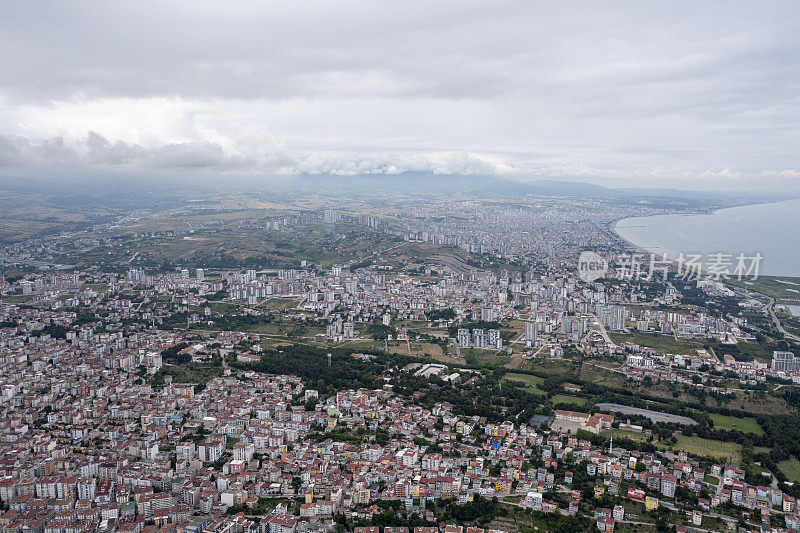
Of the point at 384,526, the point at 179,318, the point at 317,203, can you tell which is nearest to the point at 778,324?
the point at 384,526

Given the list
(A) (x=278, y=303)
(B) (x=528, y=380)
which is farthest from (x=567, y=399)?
(A) (x=278, y=303)

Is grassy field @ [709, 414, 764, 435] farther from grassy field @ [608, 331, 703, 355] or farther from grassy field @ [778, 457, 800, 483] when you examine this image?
grassy field @ [608, 331, 703, 355]

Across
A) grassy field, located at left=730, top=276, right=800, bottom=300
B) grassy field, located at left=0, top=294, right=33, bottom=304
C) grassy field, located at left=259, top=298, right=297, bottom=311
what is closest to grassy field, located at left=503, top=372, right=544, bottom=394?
grassy field, located at left=259, top=298, right=297, bottom=311

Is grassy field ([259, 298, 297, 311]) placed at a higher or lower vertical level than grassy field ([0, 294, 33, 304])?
higher

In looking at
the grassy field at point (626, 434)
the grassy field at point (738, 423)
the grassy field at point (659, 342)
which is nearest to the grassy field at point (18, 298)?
the grassy field at point (626, 434)

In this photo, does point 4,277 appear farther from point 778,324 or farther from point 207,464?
point 778,324

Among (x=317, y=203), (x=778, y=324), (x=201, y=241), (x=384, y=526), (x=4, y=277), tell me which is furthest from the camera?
(x=317, y=203)

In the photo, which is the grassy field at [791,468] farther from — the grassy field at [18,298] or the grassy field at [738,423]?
the grassy field at [18,298]

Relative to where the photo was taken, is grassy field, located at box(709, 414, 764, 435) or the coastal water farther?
the coastal water
